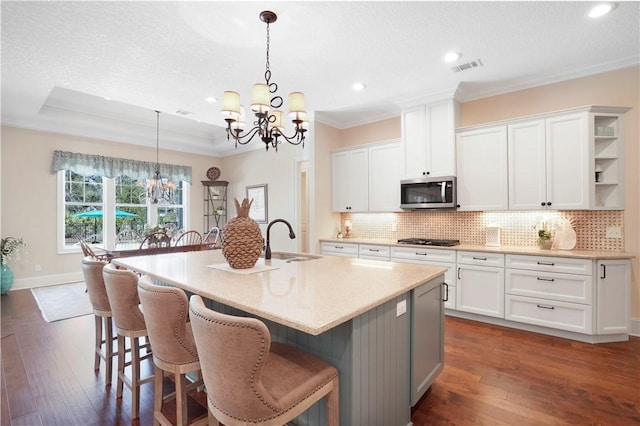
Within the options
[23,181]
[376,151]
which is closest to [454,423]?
[376,151]

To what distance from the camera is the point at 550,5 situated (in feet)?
7.58

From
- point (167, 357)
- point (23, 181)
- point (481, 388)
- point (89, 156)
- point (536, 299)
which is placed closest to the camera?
point (167, 357)

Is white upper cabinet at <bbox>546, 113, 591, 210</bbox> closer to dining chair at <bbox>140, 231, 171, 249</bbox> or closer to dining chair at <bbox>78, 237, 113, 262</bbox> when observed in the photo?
dining chair at <bbox>140, 231, 171, 249</bbox>

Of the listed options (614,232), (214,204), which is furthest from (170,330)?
(214,204)

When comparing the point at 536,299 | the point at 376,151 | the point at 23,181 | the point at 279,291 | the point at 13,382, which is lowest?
the point at 13,382

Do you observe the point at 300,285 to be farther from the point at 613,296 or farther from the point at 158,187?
the point at 158,187

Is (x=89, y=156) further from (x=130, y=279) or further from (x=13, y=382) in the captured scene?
(x=130, y=279)

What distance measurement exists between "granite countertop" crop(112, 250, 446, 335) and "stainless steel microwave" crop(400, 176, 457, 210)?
6.39 feet

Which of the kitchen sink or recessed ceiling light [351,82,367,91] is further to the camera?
recessed ceiling light [351,82,367,91]

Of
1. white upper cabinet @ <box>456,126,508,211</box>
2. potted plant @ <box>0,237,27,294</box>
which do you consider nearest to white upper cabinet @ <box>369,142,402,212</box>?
white upper cabinet @ <box>456,126,508,211</box>

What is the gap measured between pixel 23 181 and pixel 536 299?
759 centimetres

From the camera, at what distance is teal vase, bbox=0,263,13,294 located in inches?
187

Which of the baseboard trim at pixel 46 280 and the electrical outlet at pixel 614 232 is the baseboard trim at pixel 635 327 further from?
the baseboard trim at pixel 46 280

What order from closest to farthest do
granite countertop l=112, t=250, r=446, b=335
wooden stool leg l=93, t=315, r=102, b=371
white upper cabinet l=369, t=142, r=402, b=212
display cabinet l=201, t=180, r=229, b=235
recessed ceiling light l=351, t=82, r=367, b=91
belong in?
granite countertop l=112, t=250, r=446, b=335, wooden stool leg l=93, t=315, r=102, b=371, recessed ceiling light l=351, t=82, r=367, b=91, white upper cabinet l=369, t=142, r=402, b=212, display cabinet l=201, t=180, r=229, b=235
